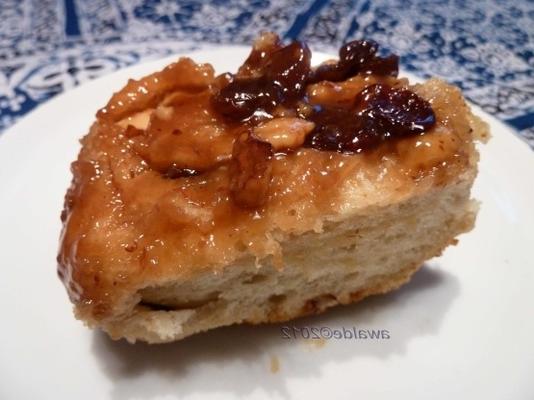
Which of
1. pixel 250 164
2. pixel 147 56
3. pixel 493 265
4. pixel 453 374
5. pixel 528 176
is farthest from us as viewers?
pixel 147 56

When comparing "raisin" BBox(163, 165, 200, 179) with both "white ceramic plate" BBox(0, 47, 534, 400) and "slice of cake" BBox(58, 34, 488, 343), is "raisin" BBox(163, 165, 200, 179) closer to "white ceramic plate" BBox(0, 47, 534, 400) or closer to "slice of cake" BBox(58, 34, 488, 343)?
"slice of cake" BBox(58, 34, 488, 343)

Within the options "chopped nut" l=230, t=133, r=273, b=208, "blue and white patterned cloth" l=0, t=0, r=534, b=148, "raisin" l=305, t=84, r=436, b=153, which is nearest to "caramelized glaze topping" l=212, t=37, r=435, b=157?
"raisin" l=305, t=84, r=436, b=153

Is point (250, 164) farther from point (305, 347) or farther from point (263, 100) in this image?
point (305, 347)

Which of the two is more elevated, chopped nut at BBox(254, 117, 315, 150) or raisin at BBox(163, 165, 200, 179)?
chopped nut at BBox(254, 117, 315, 150)

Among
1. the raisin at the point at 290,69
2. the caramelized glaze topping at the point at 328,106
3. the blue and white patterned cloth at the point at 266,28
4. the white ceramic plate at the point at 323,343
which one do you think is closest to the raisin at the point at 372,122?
the caramelized glaze topping at the point at 328,106

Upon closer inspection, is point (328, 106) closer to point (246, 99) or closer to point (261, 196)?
point (246, 99)

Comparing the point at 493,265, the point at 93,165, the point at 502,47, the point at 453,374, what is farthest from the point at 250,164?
the point at 502,47

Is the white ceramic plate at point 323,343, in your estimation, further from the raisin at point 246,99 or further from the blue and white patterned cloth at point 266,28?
the blue and white patterned cloth at point 266,28
